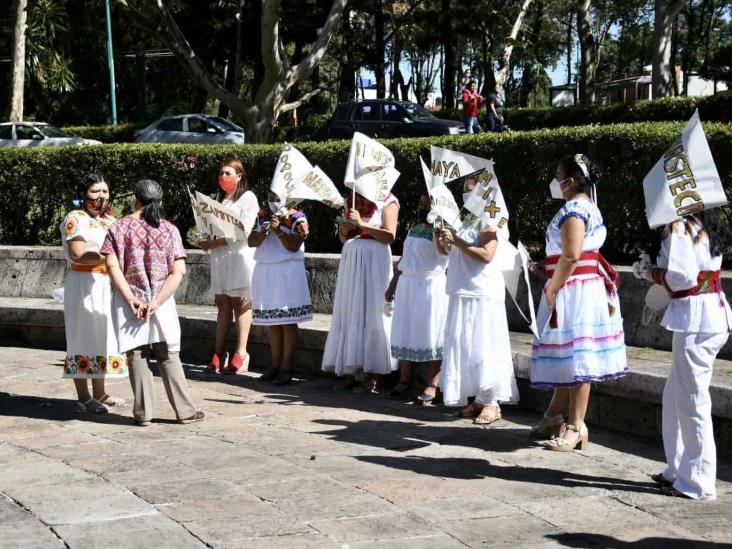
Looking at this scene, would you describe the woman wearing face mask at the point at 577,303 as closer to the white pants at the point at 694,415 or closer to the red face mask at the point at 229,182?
the white pants at the point at 694,415

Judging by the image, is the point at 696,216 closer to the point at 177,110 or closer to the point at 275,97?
the point at 275,97

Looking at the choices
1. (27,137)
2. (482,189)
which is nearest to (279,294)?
(482,189)

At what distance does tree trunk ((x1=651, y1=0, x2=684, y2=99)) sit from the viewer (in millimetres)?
25312

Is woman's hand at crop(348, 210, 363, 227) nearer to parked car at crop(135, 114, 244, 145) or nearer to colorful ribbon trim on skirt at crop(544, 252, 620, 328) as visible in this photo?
colorful ribbon trim on skirt at crop(544, 252, 620, 328)

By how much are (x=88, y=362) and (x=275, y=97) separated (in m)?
14.0

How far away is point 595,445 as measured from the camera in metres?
7.21

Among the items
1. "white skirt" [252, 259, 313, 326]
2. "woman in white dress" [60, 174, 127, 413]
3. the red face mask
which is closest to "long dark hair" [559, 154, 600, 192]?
"white skirt" [252, 259, 313, 326]

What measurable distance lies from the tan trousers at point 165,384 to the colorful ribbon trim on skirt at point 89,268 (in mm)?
735

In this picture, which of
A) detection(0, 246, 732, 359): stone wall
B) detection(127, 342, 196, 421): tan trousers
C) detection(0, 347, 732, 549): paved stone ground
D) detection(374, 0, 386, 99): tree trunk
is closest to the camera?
detection(0, 347, 732, 549): paved stone ground

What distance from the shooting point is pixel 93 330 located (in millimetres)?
8375

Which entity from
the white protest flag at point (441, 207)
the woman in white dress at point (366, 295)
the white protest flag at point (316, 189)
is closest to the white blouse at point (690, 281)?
the white protest flag at point (441, 207)

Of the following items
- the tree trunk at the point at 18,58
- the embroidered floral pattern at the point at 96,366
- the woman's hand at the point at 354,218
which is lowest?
the embroidered floral pattern at the point at 96,366

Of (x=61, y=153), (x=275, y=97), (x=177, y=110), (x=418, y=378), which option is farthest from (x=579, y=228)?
(x=177, y=110)

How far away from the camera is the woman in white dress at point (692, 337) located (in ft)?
19.3
